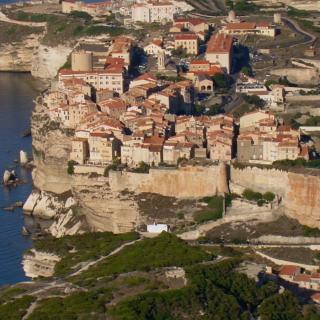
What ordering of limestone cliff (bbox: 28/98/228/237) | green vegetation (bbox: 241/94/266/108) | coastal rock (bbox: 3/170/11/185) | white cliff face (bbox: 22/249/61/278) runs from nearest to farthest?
white cliff face (bbox: 22/249/61/278), limestone cliff (bbox: 28/98/228/237), green vegetation (bbox: 241/94/266/108), coastal rock (bbox: 3/170/11/185)

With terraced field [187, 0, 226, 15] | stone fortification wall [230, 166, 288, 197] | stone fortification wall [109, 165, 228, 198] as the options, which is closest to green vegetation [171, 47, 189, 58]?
terraced field [187, 0, 226, 15]

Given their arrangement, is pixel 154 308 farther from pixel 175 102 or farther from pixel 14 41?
pixel 14 41

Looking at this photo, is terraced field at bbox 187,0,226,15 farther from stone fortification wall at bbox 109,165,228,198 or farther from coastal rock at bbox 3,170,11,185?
stone fortification wall at bbox 109,165,228,198

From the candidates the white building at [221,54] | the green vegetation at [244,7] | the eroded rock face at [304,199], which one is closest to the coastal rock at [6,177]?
the white building at [221,54]

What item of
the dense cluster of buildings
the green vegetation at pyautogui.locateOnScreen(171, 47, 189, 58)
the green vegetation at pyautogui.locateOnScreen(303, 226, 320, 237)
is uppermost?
the green vegetation at pyautogui.locateOnScreen(171, 47, 189, 58)

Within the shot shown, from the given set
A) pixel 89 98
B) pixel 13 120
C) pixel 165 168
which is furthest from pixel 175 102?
pixel 13 120

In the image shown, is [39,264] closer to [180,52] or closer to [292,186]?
[292,186]

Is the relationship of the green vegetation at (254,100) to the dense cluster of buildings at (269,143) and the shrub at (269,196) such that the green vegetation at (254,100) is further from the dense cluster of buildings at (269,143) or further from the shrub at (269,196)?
the shrub at (269,196)
